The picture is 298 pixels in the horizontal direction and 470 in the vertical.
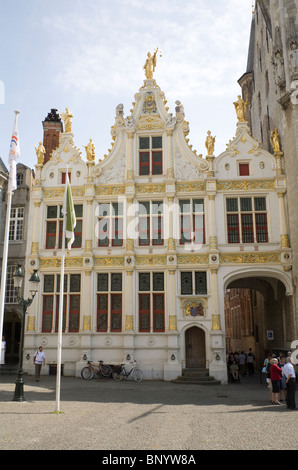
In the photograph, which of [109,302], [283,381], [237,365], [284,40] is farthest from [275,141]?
[283,381]

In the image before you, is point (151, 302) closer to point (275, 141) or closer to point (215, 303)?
point (215, 303)

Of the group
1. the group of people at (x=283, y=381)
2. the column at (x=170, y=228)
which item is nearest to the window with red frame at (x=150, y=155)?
the column at (x=170, y=228)

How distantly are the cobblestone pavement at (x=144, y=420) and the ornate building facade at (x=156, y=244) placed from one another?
454 centimetres

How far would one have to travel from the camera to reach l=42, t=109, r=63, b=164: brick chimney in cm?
2933

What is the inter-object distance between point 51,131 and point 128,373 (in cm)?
1700

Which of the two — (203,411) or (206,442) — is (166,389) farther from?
(206,442)

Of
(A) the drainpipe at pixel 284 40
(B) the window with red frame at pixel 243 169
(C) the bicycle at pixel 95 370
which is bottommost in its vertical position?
(C) the bicycle at pixel 95 370

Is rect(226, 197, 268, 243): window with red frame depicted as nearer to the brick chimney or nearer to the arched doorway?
the arched doorway

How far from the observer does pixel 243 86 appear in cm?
3706

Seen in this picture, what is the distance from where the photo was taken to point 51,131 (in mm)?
29469

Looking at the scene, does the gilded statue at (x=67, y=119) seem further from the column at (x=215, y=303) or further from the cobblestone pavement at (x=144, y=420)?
the cobblestone pavement at (x=144, y=420)

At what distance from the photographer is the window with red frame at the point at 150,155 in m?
25.3

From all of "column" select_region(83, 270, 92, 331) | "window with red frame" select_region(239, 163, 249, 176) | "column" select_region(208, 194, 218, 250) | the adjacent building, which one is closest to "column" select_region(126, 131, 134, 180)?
"column" select_region(208, 194, 218, 250)
